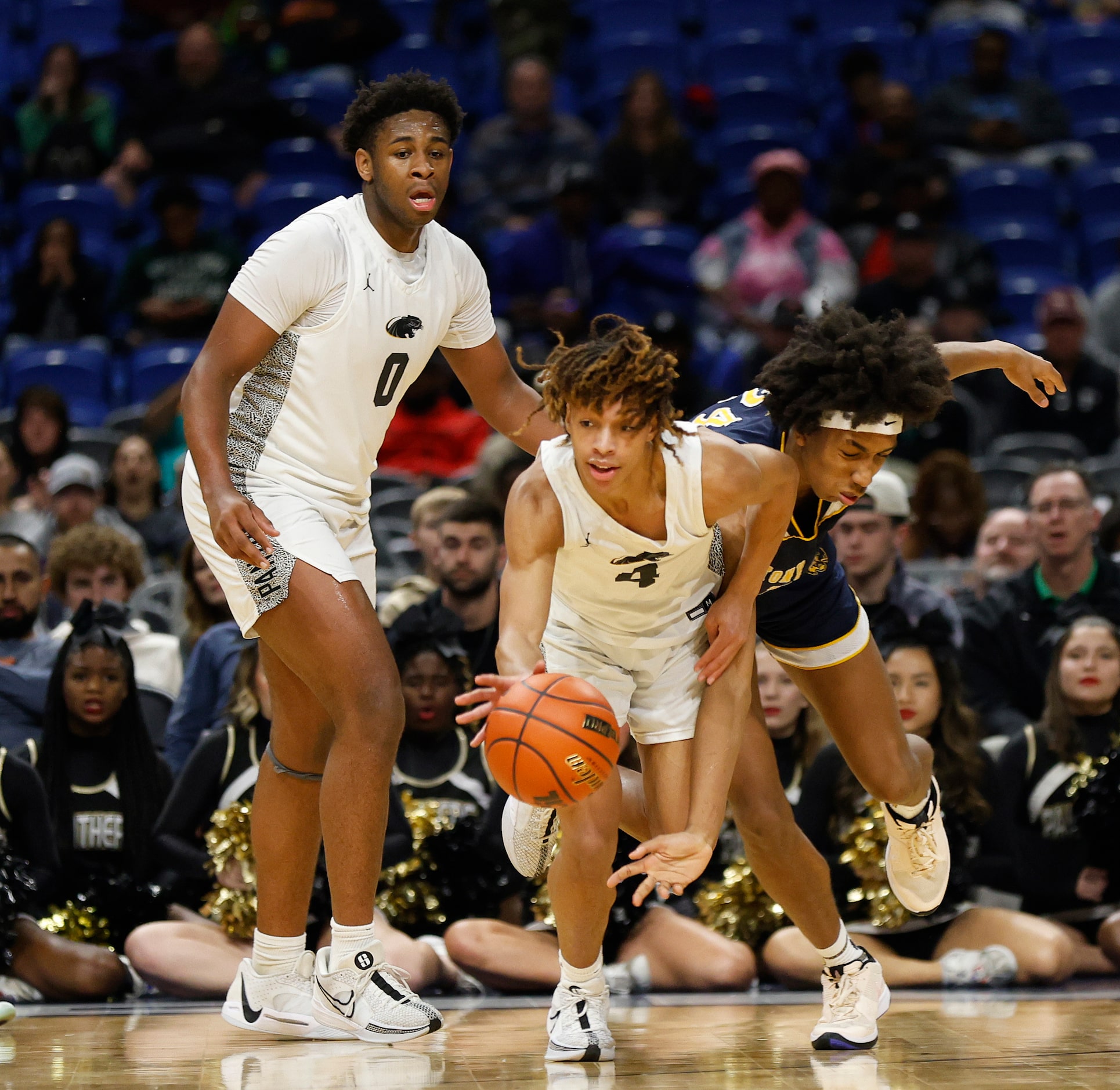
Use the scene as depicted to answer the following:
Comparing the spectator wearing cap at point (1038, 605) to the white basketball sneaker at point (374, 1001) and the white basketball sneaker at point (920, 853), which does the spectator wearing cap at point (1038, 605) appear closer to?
the white basketball sneaker at point (920, 853)

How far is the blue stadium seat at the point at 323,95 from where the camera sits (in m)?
11.2

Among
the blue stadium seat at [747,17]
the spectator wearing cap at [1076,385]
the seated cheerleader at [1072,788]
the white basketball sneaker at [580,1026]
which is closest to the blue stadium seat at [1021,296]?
the spectator wearing cap at [1076,385]

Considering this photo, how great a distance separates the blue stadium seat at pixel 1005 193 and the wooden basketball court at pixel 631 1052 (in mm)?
6741

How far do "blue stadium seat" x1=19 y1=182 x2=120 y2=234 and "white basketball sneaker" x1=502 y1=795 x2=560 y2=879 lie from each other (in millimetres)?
7625

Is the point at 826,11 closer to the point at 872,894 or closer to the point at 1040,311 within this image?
the point at 1040,311

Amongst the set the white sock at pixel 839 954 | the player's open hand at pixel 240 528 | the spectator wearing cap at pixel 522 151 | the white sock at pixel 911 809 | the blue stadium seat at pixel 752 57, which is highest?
the blue stadium seat at pixel 752 57

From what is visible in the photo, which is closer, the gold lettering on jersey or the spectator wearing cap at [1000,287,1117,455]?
the gold lettering on jersey

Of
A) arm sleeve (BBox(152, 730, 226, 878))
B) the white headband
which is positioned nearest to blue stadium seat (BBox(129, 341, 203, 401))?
arm sleeve (BBox(152, 730, 226, 878))

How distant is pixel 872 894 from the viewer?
17.1 ft

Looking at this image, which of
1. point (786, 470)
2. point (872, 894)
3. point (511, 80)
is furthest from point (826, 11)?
point (786, 470)

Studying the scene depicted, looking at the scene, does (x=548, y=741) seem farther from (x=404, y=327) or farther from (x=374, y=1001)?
(x=404, y=327)

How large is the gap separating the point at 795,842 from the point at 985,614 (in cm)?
246

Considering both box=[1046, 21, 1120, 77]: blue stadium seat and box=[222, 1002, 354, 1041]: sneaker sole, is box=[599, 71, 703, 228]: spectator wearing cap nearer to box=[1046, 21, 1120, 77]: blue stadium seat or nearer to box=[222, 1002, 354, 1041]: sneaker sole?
box=[1046, 21, 1120, 77]: blue stadium seat

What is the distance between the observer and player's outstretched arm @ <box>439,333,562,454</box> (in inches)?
165
